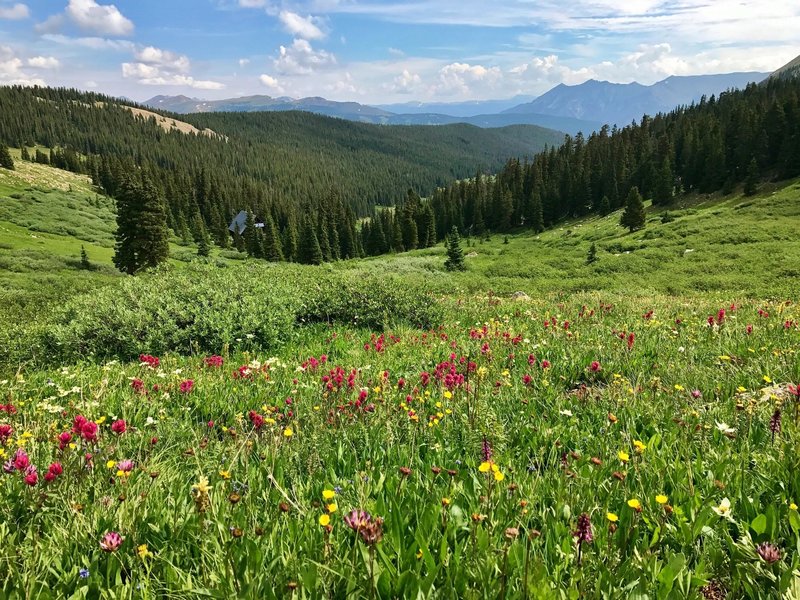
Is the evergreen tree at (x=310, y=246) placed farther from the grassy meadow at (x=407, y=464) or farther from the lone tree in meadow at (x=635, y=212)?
the grassy meadow at (x=407, y=464)

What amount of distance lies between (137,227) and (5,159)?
9596 cm

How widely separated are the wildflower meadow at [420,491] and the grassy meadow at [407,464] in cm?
2

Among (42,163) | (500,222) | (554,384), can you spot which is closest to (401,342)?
(554,384)

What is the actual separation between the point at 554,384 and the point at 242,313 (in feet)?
26.7

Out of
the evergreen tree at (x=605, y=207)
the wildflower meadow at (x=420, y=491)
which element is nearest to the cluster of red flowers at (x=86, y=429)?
the wildflower meadow at (x=420, y=491)

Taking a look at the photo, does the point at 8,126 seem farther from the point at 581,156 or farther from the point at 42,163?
the point at 581,156

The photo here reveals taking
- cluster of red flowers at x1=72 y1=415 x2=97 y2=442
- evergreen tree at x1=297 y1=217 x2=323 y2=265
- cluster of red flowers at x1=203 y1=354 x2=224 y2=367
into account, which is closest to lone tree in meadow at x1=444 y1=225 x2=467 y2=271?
evergreen tree at x1=297 y1=217 x2=323 y2=265

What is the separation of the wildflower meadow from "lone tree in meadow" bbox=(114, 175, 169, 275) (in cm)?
5737

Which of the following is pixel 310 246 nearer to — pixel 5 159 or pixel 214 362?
pixel 214 362

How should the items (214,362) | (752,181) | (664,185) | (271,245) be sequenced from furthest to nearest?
(271,245)
(664,185)
(752,181)
(214,362)

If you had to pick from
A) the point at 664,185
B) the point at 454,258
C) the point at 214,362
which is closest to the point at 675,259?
the point at 454,258

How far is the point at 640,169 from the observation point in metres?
86.5

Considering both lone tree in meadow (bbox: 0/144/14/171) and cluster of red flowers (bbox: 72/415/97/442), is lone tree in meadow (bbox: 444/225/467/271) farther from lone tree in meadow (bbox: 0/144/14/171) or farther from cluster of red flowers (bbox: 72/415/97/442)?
lone tree in meadow (bbox: 0/144/14/171)

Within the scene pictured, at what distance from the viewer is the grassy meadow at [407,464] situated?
198cm
